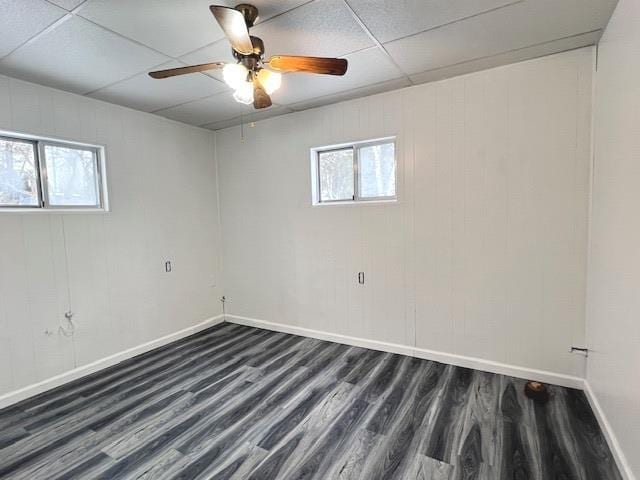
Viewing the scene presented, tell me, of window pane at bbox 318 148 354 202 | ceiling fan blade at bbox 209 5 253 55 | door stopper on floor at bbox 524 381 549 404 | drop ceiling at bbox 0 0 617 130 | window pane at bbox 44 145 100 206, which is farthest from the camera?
window pane at bbox 318 148 354 202

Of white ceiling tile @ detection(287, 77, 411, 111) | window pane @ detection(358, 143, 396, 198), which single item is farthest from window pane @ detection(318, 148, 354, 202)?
white ceiling tile @ detection(287, 77, 411, 111)

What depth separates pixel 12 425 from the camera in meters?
2.23

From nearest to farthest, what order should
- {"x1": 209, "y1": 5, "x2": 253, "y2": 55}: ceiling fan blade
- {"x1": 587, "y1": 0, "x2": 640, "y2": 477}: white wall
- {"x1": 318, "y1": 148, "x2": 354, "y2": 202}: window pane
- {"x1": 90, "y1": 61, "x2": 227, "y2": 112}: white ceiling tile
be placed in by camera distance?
{"x1": 209, "y1": 5, "x2": 253, "y2": 55}: ceiling fan blade < {"x1": 587, "y1": 0, "x2": 640, "y2": 477}: white wall < {"x1": 90, "y1": 61, "x2": 227, "y2": 112}: white ceiling tile < {"x1": 318, "y1": 148, "x2": 354, "y2": 202}: window pane

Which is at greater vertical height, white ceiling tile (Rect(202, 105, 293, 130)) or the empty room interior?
white ceiling tile (Rect(202, 105, 293, 130))

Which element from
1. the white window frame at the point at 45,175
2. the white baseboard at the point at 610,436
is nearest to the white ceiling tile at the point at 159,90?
the white window frame at the point at 45,175

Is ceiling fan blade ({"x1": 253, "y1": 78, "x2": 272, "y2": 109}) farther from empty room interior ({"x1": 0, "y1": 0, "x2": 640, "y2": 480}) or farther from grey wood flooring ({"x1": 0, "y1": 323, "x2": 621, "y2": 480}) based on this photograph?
grey wood flooring ({"x1": 0, "y1": 323, "x2": 621, "y2": 480})

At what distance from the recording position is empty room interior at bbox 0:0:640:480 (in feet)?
5.90

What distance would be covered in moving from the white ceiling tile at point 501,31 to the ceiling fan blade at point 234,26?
41.8 inches

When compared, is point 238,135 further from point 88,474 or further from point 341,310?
point 88,474

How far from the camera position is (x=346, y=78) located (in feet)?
8.94

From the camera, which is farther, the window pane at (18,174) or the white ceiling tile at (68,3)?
the window pane at (18,174)

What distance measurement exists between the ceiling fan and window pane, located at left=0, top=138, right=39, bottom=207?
170 cm

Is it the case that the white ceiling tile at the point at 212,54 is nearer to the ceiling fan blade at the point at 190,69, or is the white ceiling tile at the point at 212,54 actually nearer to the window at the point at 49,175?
the ceiling fan blade at the point at 190,69

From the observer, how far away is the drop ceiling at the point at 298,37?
1783 millimetres
